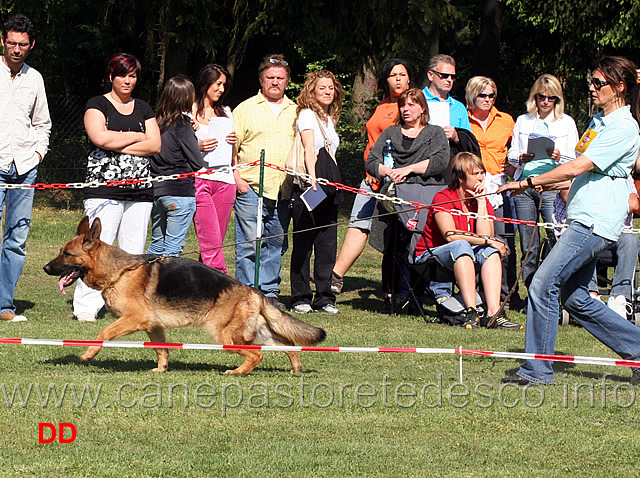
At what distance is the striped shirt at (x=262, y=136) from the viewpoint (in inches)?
392

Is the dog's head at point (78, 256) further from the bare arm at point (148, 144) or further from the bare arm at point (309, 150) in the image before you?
the bare arm at point (309, 150)

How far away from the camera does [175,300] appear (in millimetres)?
6711

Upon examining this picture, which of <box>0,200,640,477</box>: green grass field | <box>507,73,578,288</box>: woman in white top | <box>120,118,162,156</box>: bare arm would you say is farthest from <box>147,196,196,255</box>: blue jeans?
<box>507,73,578,288</box>: woman in white top

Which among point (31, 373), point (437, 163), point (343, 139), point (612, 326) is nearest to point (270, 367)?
point (31, 373)

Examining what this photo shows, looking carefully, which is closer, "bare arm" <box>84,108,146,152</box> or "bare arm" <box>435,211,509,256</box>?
"bare arm" <box>84,108,146,152</box>

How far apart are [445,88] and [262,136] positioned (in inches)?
82.3

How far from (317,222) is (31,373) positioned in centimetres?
414

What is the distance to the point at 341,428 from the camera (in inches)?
209

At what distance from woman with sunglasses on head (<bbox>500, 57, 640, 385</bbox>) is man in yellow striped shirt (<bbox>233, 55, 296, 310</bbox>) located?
12.7ft

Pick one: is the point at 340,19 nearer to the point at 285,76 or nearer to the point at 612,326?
the point at 285,76

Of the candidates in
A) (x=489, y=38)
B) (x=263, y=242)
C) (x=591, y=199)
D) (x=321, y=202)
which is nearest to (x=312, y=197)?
(x=321, y=202)

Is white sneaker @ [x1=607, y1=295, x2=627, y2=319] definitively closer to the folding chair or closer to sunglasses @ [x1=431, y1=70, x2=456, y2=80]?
the folding chair

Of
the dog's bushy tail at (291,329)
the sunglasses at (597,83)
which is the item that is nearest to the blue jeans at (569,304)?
the sunglasses at (597,83)

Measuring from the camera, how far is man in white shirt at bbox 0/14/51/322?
848cm
